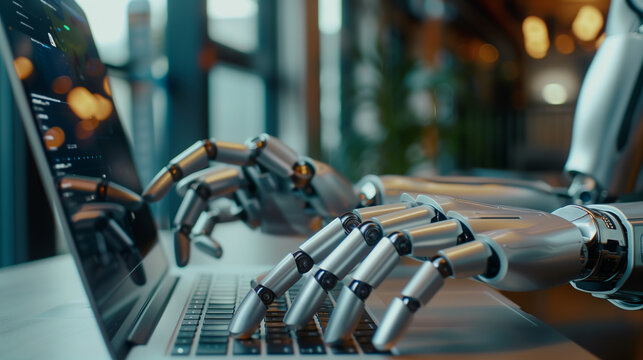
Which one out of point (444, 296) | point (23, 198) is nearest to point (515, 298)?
point (444, 296)

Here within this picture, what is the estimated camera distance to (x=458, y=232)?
427 millimetres

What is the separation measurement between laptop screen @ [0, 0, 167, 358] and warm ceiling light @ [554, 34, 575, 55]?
7189 millimetres

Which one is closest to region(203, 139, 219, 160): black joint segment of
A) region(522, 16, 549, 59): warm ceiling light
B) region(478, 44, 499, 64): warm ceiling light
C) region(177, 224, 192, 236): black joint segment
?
region(177, 224, 192, 236): black joint segment

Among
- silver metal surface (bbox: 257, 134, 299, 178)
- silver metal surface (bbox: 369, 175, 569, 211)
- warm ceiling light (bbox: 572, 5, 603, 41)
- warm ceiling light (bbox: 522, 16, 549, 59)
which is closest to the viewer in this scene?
silver metal surface (bbox: 257, 134, 299, 178)

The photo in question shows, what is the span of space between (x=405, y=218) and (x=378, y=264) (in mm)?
62

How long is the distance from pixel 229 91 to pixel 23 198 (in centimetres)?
196

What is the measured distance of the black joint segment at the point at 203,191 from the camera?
0.71m

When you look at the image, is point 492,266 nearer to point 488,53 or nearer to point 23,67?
point 23,67

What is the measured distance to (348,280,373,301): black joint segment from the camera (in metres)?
0.40

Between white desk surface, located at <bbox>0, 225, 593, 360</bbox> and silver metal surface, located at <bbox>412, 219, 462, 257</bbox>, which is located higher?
silver metal surface, located at <bbox>412, 219, 462, 257</bbox>

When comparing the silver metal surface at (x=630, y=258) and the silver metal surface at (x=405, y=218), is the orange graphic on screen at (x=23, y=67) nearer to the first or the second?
the silver metal surface at (x=405, y=218)

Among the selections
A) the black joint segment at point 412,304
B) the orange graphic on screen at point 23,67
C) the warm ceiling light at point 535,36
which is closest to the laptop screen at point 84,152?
the orange graphic on screen at point 23,67

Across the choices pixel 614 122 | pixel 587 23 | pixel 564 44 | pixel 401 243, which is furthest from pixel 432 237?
pixel 564 44

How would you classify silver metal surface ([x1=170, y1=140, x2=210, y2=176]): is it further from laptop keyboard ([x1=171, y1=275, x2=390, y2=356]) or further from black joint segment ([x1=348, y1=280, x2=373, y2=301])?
black joint segment ([x1=348, y1=280, x2=373, y2=301])
